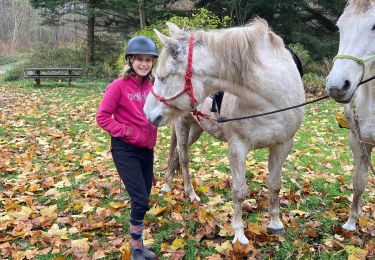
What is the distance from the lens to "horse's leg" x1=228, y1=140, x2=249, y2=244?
3383 millimetres

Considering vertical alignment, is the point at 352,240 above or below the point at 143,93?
below

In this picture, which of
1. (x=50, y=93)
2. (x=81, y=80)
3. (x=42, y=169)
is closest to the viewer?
(x=42, y=169)

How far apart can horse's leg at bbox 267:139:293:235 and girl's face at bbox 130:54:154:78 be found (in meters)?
1.46

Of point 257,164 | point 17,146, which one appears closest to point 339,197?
point 257,164

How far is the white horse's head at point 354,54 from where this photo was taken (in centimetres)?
243

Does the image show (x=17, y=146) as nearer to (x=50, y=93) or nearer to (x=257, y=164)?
(x=257, y=164)

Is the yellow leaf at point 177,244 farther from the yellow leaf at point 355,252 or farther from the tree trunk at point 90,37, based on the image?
the tree trunk at point 90,37

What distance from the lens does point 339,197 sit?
14.7 ft

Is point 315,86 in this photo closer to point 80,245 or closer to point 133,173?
point 133,173

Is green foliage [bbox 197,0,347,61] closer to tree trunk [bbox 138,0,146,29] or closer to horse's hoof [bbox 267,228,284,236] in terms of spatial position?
tree trunk [bbox 138,0,146,29]

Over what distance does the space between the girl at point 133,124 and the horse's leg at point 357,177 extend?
1.98 m

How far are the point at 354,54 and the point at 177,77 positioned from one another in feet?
4.37

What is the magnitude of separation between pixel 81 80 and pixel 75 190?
1584 centimetres

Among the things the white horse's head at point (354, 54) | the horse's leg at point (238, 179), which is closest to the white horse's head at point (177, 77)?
the horse's leg at point (238, 179)
